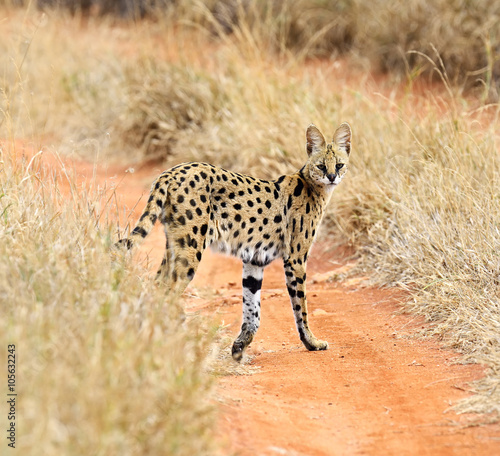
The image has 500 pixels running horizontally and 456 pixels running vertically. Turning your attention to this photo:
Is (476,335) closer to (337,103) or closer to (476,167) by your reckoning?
(476,167)

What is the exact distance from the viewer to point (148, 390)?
A: 327 cm

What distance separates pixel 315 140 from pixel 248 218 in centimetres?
98

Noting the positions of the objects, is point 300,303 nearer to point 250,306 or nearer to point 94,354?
point 250,306

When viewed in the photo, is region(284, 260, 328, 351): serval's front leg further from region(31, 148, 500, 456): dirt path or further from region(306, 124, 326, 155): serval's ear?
region(306, 124, 326, 155): serval's ear

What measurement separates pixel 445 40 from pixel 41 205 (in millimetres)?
7678

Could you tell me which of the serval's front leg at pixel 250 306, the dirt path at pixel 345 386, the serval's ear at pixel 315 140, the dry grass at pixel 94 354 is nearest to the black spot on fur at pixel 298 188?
the serval's ear at pixel 315 140

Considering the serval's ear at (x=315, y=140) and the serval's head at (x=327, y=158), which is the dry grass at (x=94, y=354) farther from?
the serval's ear at (x=315, y=140)

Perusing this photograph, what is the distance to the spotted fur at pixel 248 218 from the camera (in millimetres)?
5031

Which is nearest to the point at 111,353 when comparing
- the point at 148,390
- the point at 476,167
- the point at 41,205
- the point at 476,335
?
the point at 148,390

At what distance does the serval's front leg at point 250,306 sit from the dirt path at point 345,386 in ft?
0.48

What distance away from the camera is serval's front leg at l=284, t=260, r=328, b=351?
553 centimetres

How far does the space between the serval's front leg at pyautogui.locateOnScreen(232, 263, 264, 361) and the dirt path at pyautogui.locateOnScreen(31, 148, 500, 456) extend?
5.8 inches

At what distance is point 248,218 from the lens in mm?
5527

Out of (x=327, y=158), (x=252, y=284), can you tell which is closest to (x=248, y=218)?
(x=252, y=284)
